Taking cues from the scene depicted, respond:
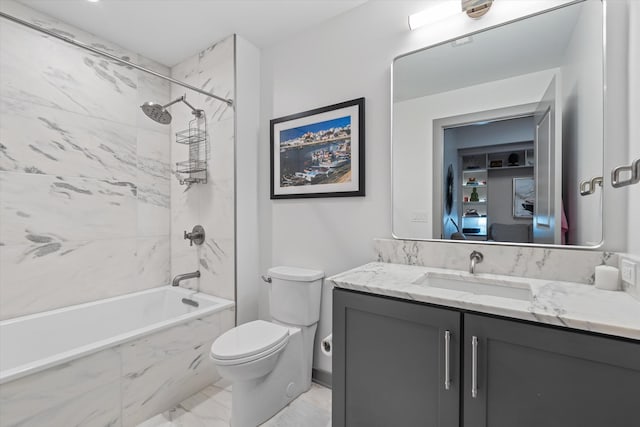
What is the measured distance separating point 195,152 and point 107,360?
1.65 metres

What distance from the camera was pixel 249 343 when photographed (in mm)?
1609

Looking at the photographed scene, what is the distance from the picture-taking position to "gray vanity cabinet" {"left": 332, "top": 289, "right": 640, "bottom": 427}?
2.65 ft

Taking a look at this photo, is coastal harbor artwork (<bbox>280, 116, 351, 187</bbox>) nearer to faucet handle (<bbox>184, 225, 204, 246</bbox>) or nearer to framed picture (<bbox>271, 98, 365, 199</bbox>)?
framed picture (<bbox>271, 98, 365, 199</bbox>)

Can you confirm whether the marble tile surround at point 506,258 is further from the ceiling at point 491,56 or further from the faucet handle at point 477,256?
the ceiling at point 491,56

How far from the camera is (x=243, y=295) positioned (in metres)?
2.29

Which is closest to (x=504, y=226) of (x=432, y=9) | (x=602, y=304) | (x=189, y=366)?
(x=602, y=304)

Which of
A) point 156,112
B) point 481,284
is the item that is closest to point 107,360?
point 156,112

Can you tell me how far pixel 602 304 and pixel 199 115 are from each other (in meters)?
2.70

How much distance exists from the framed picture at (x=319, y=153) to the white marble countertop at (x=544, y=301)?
29.1 inches

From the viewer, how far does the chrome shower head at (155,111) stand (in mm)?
1990

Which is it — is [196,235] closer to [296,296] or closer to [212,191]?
[212,191]

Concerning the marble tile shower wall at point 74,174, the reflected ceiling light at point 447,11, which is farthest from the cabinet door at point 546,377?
the marble tile shower wall at point 74,174

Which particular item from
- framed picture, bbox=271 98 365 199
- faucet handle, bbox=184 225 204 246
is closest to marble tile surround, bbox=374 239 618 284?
framed picture, bbox=271 98 365 199

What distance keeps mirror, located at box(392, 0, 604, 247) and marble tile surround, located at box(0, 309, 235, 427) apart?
1.54 metres
